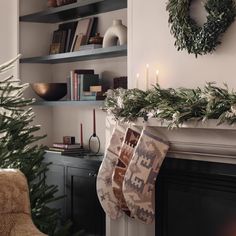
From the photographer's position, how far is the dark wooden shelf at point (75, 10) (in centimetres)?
402

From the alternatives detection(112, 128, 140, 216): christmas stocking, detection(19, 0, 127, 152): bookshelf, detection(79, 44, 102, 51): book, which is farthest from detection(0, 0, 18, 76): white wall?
detection(112, 128, 140, 216): christmas stocking

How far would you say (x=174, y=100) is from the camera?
3066 mm

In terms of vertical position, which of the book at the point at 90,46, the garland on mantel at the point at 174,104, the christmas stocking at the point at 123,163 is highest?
the book at the point at 90,46

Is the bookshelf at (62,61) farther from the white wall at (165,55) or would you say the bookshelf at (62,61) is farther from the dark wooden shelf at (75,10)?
the white wall at (165,55)

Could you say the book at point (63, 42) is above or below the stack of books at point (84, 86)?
above

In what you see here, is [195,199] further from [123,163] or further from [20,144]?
[20,144]

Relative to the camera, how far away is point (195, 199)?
3316mm

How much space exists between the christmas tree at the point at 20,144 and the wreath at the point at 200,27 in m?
1.08

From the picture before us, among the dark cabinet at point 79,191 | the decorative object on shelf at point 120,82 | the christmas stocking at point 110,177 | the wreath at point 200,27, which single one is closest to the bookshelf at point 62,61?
the decorative object on shelf at point 120,82

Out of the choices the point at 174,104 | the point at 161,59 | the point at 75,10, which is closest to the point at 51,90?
the point at 75,10

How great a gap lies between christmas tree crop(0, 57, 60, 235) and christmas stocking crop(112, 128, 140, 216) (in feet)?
1.60

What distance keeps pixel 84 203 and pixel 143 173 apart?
873mm

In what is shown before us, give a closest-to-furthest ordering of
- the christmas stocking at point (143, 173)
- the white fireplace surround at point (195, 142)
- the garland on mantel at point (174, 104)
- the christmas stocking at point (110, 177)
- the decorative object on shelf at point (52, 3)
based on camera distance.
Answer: the garland on mantel at point (174, 104)
the white fireplace surround at point (195, 142)
the christmas stocking at point (143, 173)
the christmas stocking at point (110, 177)
the decorative object on shelf at point (52, 3)

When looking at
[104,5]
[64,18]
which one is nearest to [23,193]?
[104,5]
